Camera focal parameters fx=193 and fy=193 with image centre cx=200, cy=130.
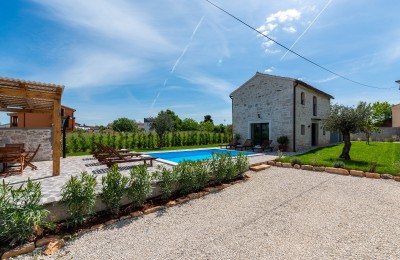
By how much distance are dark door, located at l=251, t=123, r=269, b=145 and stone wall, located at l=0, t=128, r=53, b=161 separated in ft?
49.9

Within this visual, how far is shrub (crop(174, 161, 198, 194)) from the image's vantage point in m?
5.80

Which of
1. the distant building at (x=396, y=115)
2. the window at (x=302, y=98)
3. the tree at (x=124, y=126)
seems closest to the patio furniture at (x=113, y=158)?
the window at (x=302, y=98)

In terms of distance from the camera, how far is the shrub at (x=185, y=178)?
580 centimetres

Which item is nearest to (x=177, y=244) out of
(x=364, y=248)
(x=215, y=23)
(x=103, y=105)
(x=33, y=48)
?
(x=364, y=248)

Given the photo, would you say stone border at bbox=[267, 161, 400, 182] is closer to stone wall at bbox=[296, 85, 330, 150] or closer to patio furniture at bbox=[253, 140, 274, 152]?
patio furniture at bbox=[253, 140, 274, 152]

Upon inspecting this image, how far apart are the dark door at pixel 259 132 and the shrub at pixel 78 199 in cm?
1546

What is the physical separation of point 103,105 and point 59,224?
24140 millimetres

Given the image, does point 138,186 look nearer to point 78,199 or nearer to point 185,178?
point 78,199

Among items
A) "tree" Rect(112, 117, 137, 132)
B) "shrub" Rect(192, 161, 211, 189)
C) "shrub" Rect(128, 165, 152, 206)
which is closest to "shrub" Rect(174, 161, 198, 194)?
"shrub" Rect(192, 161, 211, 189)

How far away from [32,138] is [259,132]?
1614 cm

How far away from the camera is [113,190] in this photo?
4.47 metres

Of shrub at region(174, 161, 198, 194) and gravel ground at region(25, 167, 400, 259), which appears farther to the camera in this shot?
shrub at region(174, 161, 198, 194)

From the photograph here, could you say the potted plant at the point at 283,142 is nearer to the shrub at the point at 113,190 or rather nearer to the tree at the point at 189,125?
the shrub at the point at 113,190

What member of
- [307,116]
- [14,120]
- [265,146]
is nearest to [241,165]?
[265,146]
